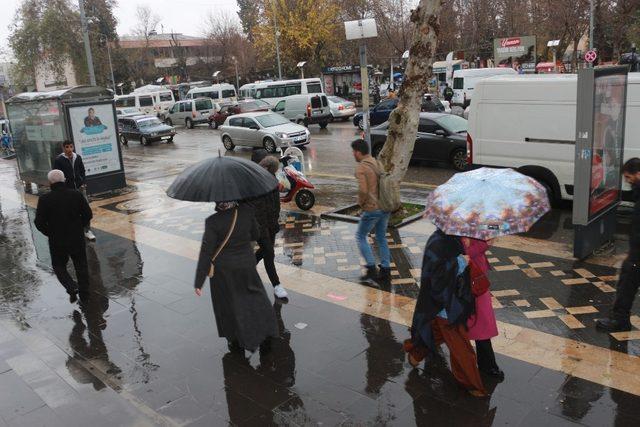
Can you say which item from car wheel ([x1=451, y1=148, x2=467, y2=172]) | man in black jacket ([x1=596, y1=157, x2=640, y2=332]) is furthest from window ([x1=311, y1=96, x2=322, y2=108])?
man in black jacket ([x1=596, y1=157, x2=640, y2=332])

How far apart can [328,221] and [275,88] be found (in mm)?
27013

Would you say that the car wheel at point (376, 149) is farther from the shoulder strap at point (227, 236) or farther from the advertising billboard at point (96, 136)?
the shoulder strap at point (227, 236)

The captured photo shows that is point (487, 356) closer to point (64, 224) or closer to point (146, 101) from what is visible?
point (64, 224)

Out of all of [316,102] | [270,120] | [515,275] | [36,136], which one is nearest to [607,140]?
[515,275]

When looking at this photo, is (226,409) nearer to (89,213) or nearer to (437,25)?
(89,213)

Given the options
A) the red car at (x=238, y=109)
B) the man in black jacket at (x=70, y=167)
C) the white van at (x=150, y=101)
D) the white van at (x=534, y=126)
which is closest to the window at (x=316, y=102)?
the red car at (x=238, y=109)

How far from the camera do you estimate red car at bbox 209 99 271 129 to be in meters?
30.7

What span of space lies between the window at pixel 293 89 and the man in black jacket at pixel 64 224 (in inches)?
1127

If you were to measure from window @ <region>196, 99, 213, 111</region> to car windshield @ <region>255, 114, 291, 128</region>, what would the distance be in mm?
14454

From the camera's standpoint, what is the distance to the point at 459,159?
48.4 ft

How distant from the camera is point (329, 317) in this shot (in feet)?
20.1

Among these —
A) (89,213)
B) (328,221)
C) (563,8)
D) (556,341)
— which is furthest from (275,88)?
(556,341)

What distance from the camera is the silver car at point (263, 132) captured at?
2072cm

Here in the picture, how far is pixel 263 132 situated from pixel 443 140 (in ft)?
27.5
